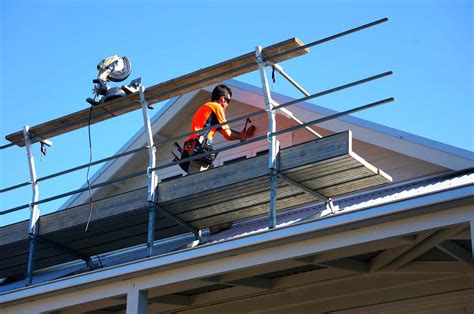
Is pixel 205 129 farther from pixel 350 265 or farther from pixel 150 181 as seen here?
pixel 350 265

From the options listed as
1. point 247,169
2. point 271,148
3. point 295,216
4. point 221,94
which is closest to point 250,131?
point 221,94

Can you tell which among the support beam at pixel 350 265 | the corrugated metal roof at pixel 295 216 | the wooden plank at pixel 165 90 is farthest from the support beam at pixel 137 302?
the wooden plank at pixel 165 90

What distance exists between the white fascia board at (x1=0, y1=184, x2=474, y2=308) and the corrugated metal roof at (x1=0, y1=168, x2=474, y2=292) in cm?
46

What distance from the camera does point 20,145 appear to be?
39.7ft

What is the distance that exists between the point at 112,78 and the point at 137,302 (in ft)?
10.3

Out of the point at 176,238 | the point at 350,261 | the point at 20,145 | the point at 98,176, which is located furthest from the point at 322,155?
the point at 98,176

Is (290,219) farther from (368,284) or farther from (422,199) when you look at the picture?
(422,199)

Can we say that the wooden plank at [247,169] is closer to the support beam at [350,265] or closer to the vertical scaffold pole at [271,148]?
the vertical scaffold pole at [271,148]

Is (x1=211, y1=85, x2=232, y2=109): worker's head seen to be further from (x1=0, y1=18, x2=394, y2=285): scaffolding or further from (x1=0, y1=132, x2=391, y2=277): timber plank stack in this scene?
(x1=0, y1=132, x2=391, y2=277): timber plank stack

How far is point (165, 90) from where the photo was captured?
10.8 m

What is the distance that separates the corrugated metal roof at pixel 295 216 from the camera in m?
9.84

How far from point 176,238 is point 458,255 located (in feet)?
13.6

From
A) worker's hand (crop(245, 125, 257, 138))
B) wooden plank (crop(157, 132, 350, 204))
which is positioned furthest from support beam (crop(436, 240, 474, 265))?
worker's hand (crop(245, 125, 257, 138))

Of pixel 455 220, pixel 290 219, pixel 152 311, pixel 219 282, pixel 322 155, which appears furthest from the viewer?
pixel 152 311
